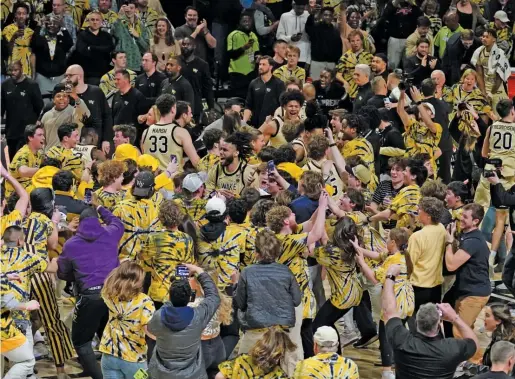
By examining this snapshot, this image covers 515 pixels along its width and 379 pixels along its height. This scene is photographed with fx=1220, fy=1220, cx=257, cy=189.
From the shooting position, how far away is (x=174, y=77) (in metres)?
15.7

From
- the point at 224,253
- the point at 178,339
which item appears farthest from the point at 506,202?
the point at 178,339

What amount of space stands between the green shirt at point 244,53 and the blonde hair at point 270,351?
1059 cm

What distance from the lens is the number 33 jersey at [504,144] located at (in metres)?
13.7

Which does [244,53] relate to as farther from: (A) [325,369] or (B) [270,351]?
(A) [325,369]

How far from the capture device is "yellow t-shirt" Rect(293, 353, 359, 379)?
7660 mm

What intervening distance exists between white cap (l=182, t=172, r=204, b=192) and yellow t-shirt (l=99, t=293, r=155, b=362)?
1792 mm

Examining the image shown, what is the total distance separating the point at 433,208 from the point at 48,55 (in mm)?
8765

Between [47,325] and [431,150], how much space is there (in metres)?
5.97

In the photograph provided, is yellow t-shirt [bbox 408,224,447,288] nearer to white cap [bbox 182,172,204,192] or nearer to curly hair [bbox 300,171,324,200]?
curly hair [bbox 300,171,324,200]

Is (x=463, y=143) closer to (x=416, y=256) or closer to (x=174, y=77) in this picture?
(x=174, y=77)

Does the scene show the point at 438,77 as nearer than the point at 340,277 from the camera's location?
No

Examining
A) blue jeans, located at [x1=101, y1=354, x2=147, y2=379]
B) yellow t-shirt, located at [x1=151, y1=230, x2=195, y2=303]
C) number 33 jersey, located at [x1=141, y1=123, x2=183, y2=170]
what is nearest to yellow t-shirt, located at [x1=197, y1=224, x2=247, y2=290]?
yellow t-shirt, located at [x1=151, y1=230, x2=195, y2=303]

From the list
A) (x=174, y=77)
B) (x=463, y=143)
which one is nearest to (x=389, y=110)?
(x=463, y=143)

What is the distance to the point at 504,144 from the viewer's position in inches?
540
